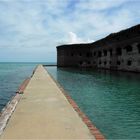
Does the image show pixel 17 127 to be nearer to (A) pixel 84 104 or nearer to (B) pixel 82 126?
(B) pixel 82 126

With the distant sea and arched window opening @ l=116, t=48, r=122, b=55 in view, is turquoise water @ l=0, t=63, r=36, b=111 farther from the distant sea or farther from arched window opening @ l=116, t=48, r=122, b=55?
arched window opening @ l=116, t=48, r=122, b=55

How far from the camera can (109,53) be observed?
41.3 m

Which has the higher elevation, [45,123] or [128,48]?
[128,48]

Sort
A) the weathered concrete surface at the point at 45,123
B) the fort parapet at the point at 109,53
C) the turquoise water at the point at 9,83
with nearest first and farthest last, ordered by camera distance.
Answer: the weathered concrete surface at the point at 45,123 < the turquoise water at the point at 9,83 < the fort parapet at the point at 109,53

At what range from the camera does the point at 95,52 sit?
2057 inches

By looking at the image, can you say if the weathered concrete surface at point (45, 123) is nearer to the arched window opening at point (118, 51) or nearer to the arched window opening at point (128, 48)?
the arched window opening at point (128, 48)

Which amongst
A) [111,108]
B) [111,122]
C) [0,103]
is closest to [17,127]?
[111,122]

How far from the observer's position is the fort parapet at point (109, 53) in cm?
3069

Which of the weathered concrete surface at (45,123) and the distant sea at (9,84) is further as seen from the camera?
the distant sea at (9,84)

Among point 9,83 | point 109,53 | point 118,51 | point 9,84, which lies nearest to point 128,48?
point 118,51

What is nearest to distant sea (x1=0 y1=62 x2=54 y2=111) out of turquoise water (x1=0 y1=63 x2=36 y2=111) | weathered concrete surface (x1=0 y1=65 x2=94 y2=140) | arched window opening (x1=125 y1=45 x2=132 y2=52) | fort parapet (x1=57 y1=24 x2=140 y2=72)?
turquoise water (x1=0 y1=63 x2=36 y2=111)

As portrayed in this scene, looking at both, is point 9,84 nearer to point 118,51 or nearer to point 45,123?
point 45,123

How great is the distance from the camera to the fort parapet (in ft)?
101

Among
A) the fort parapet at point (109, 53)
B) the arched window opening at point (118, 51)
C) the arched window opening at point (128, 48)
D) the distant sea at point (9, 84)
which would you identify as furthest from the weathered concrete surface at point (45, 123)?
the arched window opening at point (118, 51)
